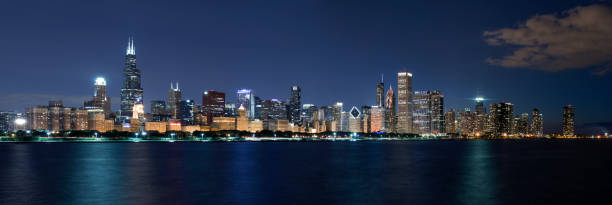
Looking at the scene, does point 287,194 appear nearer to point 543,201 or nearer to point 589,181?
point 543,201

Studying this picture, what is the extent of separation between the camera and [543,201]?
3103 cm

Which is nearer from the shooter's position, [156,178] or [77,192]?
[77,192]

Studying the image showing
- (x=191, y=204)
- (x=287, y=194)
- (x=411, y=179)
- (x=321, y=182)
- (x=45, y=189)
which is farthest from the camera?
(x=411, y=179)

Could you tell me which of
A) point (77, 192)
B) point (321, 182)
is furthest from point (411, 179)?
point (77, 192)

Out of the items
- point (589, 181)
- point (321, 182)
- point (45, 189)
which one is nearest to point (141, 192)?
point (45, 189)

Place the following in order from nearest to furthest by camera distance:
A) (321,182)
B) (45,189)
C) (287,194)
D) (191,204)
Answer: (191,204) → (287,194) → (45,189) → (321,182)

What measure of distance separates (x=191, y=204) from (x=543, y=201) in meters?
21.6

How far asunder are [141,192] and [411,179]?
2412 centimetres

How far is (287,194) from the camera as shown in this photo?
34.2m

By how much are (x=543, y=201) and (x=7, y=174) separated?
47281mm

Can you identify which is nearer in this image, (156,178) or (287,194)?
(287,194)

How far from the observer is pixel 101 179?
4472cm

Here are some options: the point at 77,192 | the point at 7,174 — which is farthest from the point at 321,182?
the point at 7,174

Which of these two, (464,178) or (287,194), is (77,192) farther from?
(464,178)
